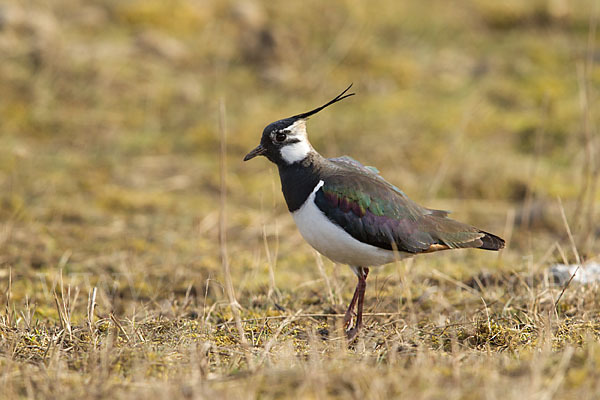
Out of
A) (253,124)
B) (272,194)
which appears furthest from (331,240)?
(253,124)

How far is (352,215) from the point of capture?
4254mm

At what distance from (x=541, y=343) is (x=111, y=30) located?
28.2ft

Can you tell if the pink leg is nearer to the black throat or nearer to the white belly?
the white belly

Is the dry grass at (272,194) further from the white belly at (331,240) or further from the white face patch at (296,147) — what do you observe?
the white face patch at (296,147)

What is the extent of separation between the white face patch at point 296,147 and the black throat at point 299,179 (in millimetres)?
32

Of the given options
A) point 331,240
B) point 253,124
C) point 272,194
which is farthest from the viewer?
point 253,124

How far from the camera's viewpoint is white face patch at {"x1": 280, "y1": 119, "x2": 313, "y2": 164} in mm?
4512

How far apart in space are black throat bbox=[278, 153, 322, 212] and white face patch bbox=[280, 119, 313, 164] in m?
0.03

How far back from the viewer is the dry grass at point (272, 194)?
3537 mm

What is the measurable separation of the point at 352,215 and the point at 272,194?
3.67 m

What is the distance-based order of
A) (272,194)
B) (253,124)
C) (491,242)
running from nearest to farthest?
(491,242)
(272,194)
(253,124)

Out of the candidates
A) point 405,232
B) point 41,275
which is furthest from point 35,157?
point 405,232

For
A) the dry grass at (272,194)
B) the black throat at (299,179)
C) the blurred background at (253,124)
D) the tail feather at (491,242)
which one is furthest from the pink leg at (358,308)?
the blurred background at (253,124)

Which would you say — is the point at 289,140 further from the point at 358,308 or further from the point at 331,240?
the point at 358,308
